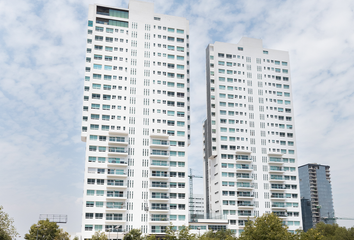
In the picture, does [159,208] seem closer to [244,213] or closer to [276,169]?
[244,213]

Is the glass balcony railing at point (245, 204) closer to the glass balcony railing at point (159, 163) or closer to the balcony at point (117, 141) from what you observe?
the glass balcony railing at point (159, 163)

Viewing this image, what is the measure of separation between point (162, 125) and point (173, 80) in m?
12.8

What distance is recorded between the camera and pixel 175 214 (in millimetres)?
84875

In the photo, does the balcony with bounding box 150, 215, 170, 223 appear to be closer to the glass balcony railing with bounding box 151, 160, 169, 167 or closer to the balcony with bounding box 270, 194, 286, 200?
the glass balcony railing with bounding box 151, 160, 169, 167

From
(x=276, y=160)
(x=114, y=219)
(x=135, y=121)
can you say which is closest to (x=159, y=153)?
(x=135, y=121)

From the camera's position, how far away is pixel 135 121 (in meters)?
88.6

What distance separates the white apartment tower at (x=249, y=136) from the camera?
100250 mm

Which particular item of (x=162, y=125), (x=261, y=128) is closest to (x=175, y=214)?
(x=162, y=125)

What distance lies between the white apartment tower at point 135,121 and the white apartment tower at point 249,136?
47.2 feet

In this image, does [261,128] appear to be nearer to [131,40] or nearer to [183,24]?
[183,24]

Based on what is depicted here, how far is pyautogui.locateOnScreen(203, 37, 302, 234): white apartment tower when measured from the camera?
10025cm

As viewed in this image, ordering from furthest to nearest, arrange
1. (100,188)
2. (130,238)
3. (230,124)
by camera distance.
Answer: (230,124), (100,188), (130,238)

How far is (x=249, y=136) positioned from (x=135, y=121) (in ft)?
119

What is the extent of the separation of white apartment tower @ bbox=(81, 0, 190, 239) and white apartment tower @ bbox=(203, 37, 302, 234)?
47.2 ft
